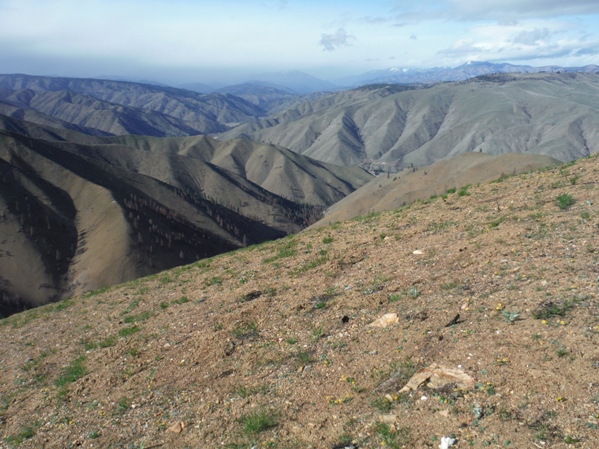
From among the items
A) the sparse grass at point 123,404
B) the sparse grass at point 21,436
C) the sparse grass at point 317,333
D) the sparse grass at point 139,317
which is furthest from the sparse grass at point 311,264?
the sparse grass at point 21,436

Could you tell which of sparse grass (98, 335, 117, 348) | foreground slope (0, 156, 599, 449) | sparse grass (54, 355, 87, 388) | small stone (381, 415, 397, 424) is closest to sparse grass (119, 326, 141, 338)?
foreground slope (0, 156, 599, 449)

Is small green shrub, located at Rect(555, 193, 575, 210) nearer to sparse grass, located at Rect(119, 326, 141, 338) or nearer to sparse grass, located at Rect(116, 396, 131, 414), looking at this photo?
sparse grass, located at Rect(116, 396, 131, 414)

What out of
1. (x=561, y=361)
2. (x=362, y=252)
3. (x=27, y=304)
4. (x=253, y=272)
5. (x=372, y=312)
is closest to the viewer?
(x=561, y=361)

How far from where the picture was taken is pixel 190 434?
8695 mm

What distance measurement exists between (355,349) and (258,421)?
3.04m

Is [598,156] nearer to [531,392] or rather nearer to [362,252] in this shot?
[362,252]

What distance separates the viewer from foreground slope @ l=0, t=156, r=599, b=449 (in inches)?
294

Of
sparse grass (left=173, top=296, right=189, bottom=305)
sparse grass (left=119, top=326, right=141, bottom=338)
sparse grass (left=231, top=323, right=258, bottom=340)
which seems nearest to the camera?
sparse grass (left=231, top=323, right=258, bottom=340)

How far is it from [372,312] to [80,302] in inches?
672

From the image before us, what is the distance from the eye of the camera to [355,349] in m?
10.2

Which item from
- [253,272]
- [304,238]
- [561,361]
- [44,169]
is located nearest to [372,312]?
[561,361]

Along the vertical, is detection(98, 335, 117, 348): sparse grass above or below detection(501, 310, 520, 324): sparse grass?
below

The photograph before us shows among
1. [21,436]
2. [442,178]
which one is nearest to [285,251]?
[21,436]

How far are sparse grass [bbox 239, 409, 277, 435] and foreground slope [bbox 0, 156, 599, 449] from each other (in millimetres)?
32
